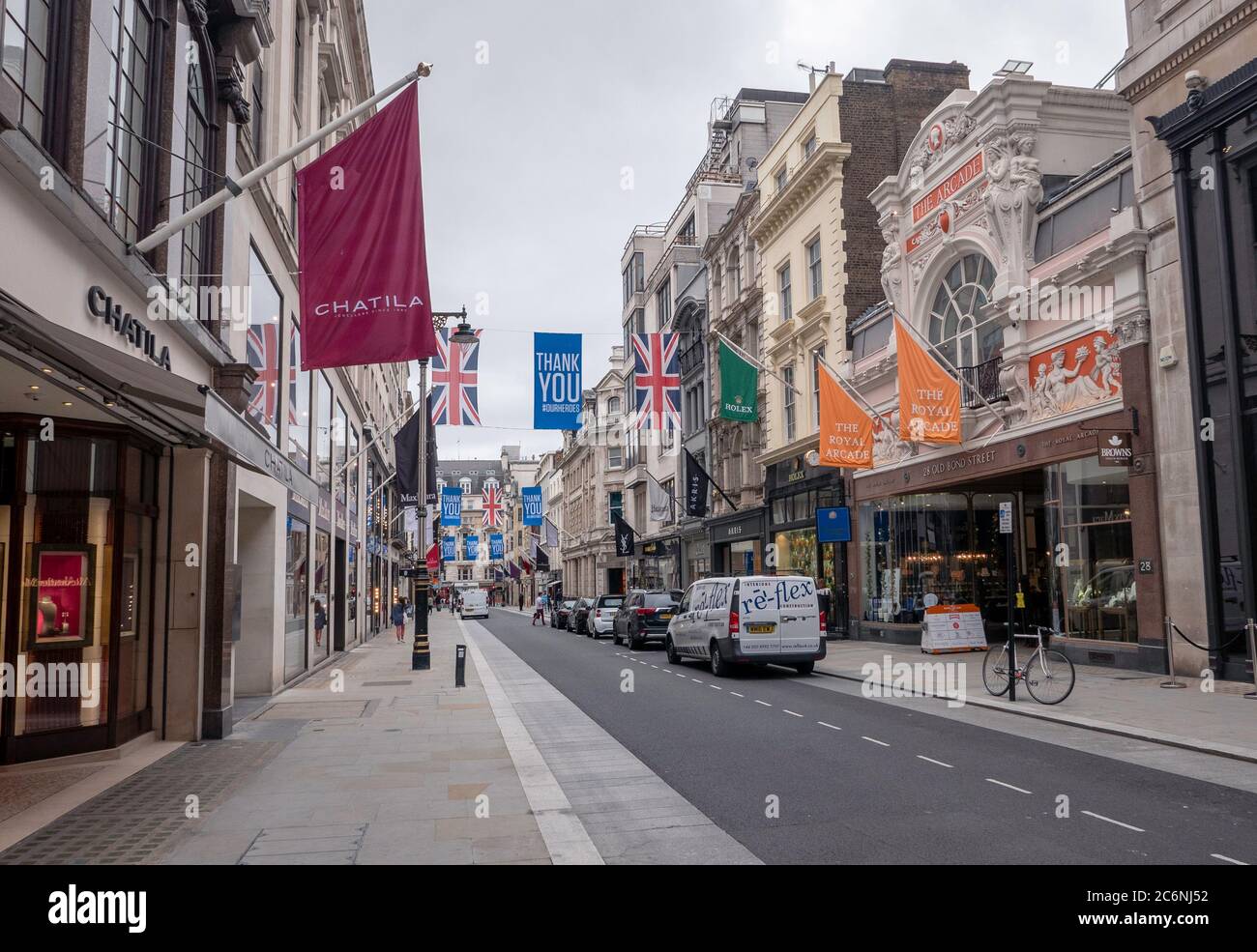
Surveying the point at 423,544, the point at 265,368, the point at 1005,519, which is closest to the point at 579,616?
the point at 423,544

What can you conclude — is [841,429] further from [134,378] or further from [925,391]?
[134,378]

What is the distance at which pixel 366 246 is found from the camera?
11086mm

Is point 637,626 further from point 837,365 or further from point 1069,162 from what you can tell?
point 1069,162

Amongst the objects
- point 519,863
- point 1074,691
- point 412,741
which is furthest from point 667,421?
point 519,863

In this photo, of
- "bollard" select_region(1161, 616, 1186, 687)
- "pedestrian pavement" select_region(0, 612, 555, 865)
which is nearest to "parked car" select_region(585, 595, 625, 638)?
"bollard" select_region(1161, 616, 1186, 687)

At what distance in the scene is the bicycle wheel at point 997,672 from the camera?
49.0ft

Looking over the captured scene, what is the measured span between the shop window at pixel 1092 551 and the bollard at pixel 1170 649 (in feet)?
4.56

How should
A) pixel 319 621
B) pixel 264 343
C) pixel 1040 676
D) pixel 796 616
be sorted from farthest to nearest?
pixel 319 621 < pixel 796 616 < pixel 264 343 < pixel 1040 676

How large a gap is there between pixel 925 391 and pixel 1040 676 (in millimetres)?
9243

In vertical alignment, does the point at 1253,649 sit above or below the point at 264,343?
below

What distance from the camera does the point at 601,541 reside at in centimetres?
7125

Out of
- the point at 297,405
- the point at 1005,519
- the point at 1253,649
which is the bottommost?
the point at 1253,649
